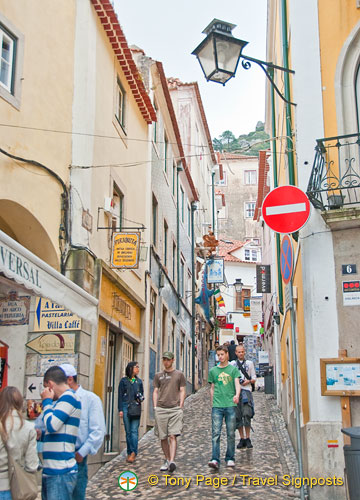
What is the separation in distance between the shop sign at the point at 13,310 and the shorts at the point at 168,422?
2576mm

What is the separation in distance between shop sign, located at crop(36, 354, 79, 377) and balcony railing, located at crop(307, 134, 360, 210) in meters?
4.58

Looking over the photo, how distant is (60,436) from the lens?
539 centimetres

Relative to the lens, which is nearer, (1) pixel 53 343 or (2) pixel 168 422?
(2) pixel 168 422

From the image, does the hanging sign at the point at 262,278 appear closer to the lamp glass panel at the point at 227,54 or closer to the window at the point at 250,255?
the lamp glass panel at the point at 227,54

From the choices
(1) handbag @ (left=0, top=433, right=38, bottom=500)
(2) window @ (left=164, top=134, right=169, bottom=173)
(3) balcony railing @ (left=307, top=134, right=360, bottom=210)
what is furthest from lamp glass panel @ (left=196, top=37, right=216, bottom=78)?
(2) window @ (left=164, top=134, right=169, bottom=173)

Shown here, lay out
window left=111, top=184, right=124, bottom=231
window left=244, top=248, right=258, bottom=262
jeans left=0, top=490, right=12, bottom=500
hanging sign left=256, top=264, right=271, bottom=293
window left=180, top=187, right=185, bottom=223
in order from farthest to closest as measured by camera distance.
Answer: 1. window left=244, top=248, right=258, bottom=262
2. hanging sign left=256, top=264, right=271, bottom=293
3. window left=180, top=187, right=185, bottom=223
4. window left=111, top=184, right=124, bottom=231
5. jeans left=0, top=490, right=12, bottom=500

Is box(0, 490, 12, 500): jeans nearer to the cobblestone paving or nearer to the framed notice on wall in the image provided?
the cobblestone paving

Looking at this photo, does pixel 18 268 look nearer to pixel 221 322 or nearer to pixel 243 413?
pixel 243 413

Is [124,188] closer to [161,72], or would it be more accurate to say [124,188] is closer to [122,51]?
[122,51]

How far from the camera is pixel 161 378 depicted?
1025 cm

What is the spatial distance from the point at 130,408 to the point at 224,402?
2157 mm

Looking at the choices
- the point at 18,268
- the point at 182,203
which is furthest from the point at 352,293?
the point at 182,203

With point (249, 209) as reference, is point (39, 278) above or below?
Answer: below

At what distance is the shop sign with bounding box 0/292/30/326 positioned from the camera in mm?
9883
